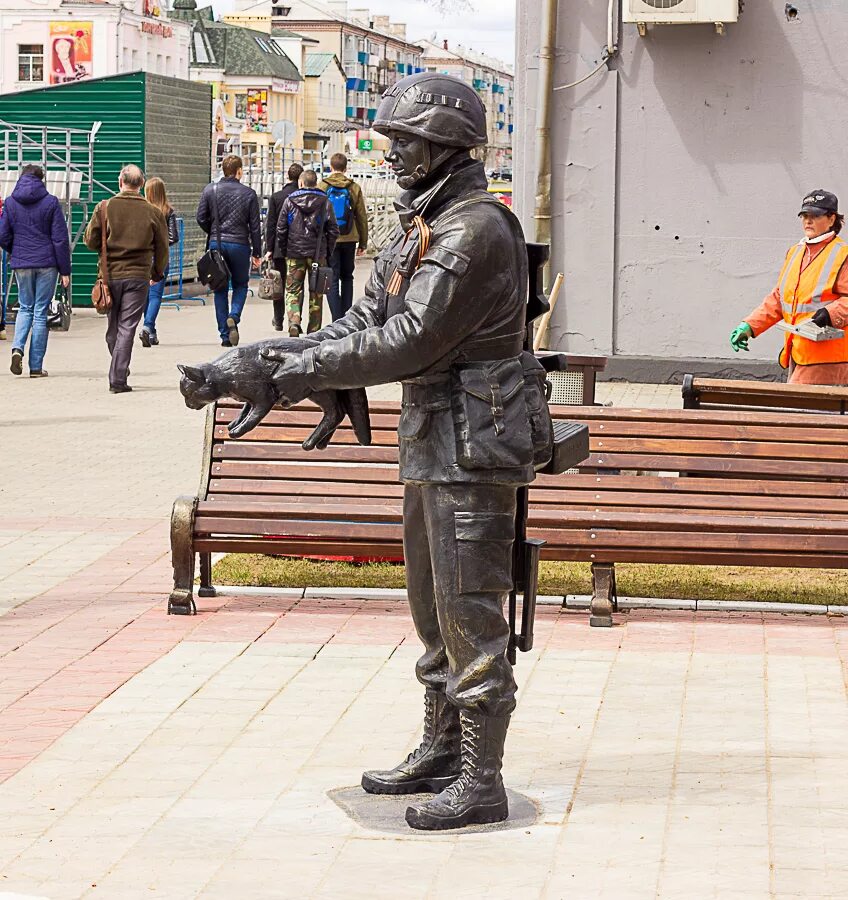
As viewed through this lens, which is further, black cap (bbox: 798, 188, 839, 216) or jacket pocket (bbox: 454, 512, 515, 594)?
black cap (bbox: 798, 188, 839, 216)

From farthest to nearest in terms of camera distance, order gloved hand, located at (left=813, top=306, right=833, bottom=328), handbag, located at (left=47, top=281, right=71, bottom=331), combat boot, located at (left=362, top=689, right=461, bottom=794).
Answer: handbag, located at (left=47, top=281, right=71, bottom=331) < gloved hand, located at (left=813, top=306, right=833, bottom=328) < combat boot, located at (left=362, top=689, right=461, bottom=794)

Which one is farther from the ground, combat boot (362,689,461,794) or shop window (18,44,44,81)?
shop window (18,44,44,81)

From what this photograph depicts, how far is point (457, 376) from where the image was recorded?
459cm

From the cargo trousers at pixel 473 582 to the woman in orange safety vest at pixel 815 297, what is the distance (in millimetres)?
5247

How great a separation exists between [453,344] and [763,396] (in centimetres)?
536

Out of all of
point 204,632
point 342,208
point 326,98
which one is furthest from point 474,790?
point 326,98

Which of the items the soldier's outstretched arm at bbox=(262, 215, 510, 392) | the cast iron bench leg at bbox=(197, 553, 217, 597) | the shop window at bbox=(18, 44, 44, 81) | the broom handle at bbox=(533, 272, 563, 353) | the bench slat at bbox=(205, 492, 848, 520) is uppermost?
the shop window at bbox=(18, 44, 44, 81)

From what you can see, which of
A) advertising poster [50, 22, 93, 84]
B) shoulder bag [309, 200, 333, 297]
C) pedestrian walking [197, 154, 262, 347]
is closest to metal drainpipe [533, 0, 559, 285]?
shoulder bag [309, 200, 333, 297]

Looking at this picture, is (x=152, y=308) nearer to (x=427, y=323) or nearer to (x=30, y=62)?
(x=427, y=323)

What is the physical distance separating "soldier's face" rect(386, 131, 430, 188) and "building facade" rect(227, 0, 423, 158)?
141174 mm

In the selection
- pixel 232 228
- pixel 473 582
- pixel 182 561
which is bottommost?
pixel 182 561

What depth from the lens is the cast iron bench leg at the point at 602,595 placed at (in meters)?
7.07

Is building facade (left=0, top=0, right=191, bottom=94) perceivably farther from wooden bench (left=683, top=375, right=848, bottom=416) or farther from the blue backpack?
wooden bench (left=683, top=375, right=848, bottom=416)

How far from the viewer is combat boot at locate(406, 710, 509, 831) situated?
185 inches
